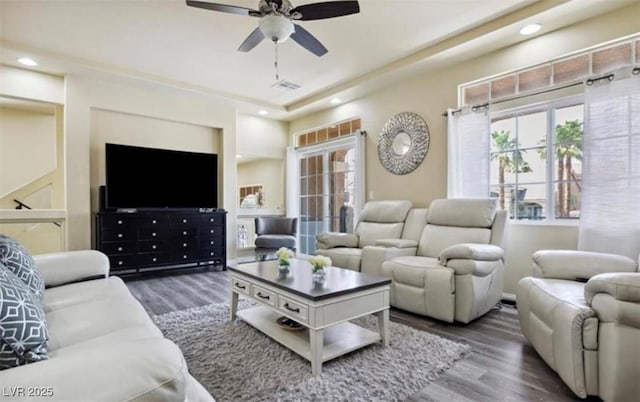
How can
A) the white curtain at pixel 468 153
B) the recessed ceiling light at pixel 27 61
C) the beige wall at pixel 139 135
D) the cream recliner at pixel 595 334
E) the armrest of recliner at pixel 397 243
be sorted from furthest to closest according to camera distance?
the beige wall at pixel 139 135 < the recessed ceiling light at pixel 27 61 < the white curtain at pixel 468 153 < the armrest of recliner at pixel 397 243 < the cream recliner at pixel 595 334

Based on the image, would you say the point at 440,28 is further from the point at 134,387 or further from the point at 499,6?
the point at 134,387

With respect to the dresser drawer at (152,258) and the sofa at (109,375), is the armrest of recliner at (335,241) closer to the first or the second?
the dresser drawer at (152,258)

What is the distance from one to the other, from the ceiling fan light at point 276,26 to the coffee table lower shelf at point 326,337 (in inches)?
86.1

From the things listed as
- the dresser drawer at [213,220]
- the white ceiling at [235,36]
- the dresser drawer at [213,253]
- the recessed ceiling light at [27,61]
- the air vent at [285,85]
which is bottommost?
the dresser drawer at [213,253]

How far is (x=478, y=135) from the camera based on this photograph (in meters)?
3.49

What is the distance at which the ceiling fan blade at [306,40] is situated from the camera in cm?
259

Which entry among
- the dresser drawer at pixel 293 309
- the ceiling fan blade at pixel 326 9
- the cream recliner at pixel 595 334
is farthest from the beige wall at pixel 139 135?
the cream recliner at pixel 595 334

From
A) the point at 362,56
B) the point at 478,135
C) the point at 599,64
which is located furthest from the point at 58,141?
the point at 599,64

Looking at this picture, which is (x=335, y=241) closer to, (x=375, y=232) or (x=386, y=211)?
(x=375, y=232)

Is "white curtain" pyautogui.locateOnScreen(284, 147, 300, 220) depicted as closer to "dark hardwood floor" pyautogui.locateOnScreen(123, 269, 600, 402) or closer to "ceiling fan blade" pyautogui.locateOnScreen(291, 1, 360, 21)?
"dark hardwood floor" pyautogui.locateOnScreen(123, 269, 600, 402)

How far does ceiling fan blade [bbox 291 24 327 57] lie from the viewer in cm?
259

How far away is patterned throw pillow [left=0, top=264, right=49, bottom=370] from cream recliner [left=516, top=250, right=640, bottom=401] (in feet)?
7.35

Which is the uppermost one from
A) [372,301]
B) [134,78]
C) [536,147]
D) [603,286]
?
[134,78]

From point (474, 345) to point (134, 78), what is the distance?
4.83 m
